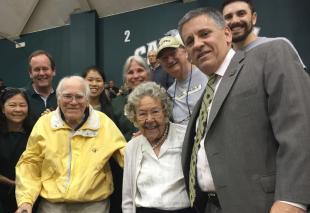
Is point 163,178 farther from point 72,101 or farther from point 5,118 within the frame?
point 5,118

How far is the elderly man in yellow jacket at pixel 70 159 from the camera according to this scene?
2115mm

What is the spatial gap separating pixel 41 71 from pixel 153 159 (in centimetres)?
150

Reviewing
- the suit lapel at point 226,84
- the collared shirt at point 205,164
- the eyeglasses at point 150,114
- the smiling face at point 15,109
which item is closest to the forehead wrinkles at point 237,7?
the eyeglasses at point 150,114

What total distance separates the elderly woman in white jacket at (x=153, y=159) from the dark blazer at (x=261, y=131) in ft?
1.74

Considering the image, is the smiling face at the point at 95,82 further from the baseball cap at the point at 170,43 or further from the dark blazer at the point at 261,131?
the dark blazer at the point at 261,131

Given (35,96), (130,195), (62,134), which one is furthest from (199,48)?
(35,96)

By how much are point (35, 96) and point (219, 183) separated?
85.0 inches

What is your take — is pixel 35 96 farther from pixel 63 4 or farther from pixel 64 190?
pixel 63 4

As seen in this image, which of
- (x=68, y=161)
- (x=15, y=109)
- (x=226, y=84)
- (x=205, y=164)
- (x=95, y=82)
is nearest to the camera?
(x=226, y=84)

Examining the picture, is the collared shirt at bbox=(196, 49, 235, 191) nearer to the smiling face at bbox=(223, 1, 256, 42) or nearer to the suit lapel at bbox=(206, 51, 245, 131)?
the suit lapel at bbox=(206, 51, 245, 131)

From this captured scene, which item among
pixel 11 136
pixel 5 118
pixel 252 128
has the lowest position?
pixel 11 136

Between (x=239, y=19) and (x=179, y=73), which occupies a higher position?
(x=239, y=19)

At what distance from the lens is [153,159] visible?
6.53 ft

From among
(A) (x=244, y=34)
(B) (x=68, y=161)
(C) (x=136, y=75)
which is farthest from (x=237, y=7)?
(B) (x=68, y=161)
